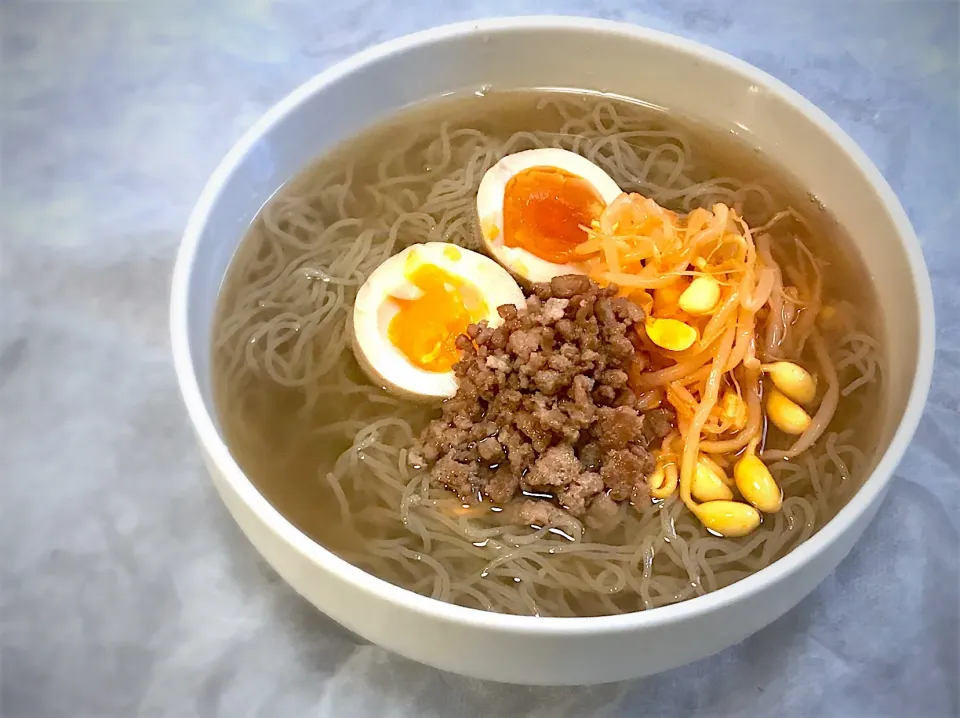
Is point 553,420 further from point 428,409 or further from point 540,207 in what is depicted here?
point 540,207

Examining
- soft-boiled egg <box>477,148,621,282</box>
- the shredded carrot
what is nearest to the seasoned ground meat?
the shredded carrot

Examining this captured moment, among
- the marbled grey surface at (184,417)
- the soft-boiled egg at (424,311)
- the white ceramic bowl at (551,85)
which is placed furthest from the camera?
the soft-boiled egg at (424,311)

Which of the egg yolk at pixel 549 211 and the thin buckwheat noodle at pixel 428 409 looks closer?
the thin buckwheat noodle at pixel 428 409

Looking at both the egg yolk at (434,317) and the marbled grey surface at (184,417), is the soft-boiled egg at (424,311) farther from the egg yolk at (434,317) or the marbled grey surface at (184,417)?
the marbled grey surface at (184,417)

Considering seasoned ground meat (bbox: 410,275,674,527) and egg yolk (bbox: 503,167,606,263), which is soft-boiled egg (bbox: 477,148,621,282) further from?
seasoned ground meat (bbox: 410,275,674,527)

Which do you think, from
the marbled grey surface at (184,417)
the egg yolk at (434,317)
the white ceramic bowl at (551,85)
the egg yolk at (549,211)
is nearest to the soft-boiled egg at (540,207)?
the egg yolk at (549,211)

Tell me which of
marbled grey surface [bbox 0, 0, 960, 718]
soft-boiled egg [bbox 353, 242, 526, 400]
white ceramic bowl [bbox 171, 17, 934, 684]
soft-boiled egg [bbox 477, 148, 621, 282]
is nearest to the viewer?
white ceramic bowl [bbox 171, 17, 934, 684]

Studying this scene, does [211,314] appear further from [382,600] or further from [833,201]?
[833,201]
